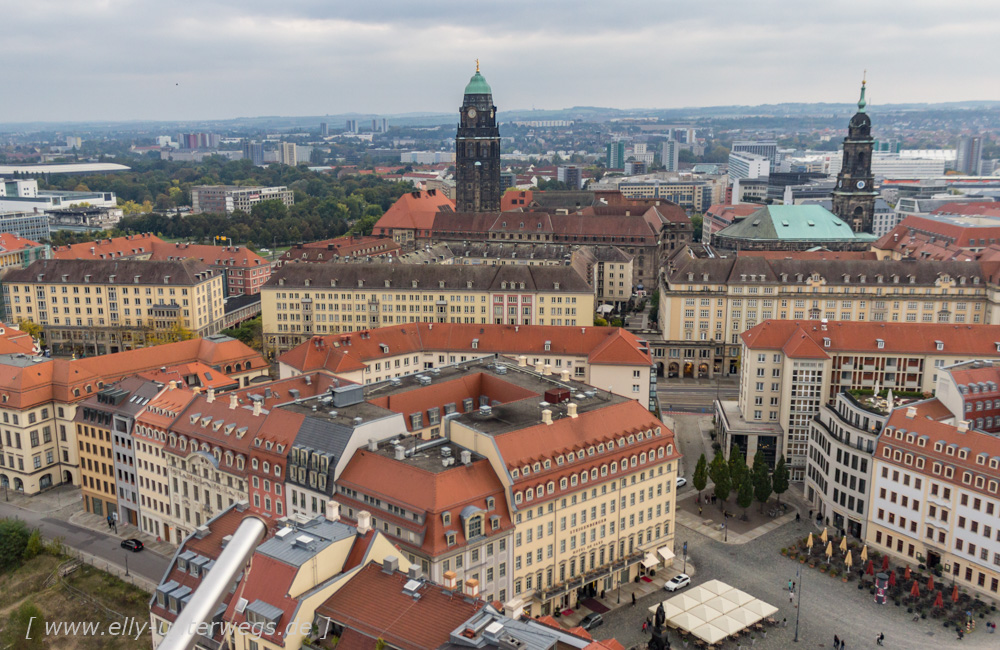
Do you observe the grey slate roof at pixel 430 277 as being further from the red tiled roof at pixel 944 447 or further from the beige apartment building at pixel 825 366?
the red tiled roof at pixel 944 447

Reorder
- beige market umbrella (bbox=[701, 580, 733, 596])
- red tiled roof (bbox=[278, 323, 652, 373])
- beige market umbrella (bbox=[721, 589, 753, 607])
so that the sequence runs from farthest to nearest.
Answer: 1. red tiled roof (bbox=[278, 323, 652, 373])
2. beige market umbrella (bbox=[701, 580, 733, 596])
3. beige market umbrella (bbox=[721, 589, 753, 607])

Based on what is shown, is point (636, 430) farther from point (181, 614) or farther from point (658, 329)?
point (658, 329)

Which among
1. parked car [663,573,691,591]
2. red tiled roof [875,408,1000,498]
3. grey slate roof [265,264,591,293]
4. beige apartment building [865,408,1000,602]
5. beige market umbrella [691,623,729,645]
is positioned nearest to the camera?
beige market umbrella [691,623,729,645]

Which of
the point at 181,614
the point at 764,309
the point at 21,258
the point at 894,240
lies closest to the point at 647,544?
the point at 181,614

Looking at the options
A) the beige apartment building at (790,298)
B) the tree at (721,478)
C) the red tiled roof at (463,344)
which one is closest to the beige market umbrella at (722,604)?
the tree at (721,478)

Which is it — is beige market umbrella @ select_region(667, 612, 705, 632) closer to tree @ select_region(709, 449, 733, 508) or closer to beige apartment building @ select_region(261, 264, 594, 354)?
tree @ select_region(709, 449, 733, 508)

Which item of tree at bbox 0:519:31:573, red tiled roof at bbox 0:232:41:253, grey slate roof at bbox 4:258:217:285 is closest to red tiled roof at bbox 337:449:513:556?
tree at bbox 0:519:31:573
